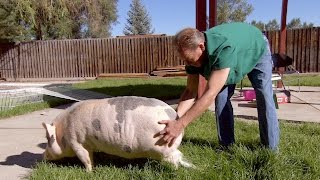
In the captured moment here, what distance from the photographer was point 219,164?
10.2 ft

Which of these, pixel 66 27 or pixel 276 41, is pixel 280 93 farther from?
pixel 66 27

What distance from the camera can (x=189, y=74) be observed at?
346 centimetres

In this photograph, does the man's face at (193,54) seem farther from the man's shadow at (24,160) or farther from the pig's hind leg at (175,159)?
the man's shadow at (24,160)

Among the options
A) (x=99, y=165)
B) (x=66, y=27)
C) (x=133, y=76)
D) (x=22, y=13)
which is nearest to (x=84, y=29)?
(x=66, y=27)

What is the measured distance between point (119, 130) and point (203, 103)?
77 cm

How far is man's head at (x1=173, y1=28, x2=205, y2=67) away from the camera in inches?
113

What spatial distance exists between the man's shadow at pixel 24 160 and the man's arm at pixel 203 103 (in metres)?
1.72

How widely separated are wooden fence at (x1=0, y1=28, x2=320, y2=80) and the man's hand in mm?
14650

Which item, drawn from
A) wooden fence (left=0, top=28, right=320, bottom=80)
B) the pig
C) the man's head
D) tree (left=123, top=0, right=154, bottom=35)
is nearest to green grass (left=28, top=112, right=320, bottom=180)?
the pig

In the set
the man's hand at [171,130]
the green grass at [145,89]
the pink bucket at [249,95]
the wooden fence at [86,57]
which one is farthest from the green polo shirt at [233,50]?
the wooden fence at [86,57]

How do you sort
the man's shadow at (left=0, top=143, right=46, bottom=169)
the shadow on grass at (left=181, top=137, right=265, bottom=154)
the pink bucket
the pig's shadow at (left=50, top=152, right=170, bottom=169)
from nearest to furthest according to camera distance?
the pig's shadow at (left=50, top=152, right=170, bottom=169) < the shadow on grass at (left=181, top=137, right=265, bottom=154) < the man's shadow at (left=0, top=143, right=46, bottom=169) < the pink bucket

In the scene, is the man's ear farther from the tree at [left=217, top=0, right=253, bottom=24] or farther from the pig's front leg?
the tree at [left=217, top=0, right=253, bottom=24]

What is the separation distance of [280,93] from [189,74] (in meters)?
4.08

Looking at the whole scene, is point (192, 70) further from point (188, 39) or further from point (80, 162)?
point (80, 162)
